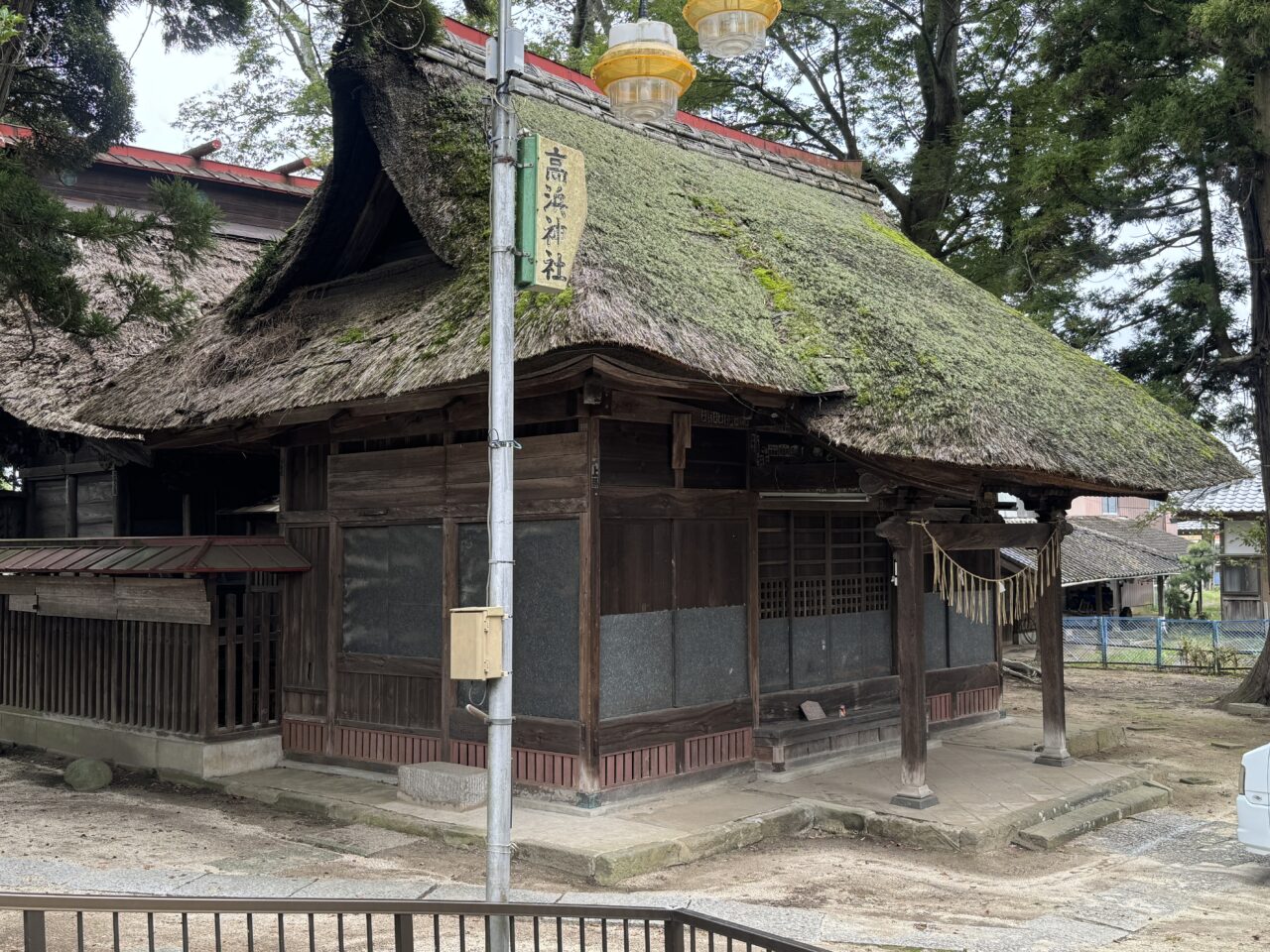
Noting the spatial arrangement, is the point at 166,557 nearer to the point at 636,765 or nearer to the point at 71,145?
the point at 71,145

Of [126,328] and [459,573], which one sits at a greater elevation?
[126,328]

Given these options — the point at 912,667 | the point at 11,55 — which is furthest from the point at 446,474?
the point at 11,55

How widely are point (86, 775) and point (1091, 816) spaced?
8889 mm

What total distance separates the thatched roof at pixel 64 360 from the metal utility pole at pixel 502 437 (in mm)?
6972

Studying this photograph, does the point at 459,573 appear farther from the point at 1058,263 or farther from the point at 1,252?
the point at 1058,263

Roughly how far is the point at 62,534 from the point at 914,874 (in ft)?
36.1

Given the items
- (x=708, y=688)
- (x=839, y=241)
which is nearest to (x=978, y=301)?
(x=839, y=241)

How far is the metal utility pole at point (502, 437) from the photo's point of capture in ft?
16.7

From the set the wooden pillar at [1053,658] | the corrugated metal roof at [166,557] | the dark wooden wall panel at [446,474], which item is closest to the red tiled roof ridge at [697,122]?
the dark wooden wall panel at [446,474]

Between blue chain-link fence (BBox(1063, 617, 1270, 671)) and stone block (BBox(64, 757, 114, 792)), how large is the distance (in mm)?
14977

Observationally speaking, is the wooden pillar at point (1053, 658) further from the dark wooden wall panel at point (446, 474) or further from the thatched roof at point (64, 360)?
the thatched roof at point (64, 360)

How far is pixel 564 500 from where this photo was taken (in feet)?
28.6

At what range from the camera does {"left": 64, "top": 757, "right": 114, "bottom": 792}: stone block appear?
33.5 ft

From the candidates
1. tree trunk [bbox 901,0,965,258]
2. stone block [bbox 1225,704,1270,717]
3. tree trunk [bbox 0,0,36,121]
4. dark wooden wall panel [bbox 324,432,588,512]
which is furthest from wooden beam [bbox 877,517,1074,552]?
tree trunk [bbox 901,0,965,258]
